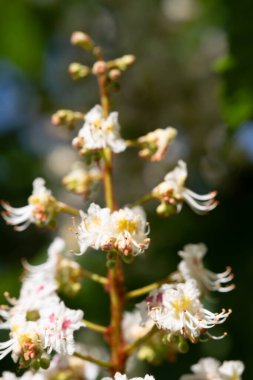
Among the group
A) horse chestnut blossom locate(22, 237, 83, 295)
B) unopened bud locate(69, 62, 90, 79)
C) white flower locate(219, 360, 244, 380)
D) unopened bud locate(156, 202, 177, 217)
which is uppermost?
unopened bud locate(69, 62, 90, 79)

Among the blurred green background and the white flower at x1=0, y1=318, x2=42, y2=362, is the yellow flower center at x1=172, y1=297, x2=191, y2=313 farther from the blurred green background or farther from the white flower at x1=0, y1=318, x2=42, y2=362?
the blurred green background

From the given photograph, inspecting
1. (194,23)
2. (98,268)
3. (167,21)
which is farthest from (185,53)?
(98,268)

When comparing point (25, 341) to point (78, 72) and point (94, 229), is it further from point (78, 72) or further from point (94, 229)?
point (78, 72)

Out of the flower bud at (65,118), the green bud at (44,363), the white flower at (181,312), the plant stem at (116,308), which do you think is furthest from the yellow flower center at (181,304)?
the flower bud at (65,118)

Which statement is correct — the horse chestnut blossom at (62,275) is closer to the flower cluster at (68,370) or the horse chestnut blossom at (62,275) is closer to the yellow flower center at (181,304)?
the flower cluster at (68,370)

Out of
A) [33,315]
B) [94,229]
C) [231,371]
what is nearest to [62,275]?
[33,315]

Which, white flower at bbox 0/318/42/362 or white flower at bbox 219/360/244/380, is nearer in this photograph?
white flower at bbox 0/318/42/362

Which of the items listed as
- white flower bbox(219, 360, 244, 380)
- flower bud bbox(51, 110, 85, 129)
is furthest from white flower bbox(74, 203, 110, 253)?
white flower bbox(219, 360, 244, 380)

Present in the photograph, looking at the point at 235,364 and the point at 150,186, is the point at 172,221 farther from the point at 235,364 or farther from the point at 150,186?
the point at 235,364
